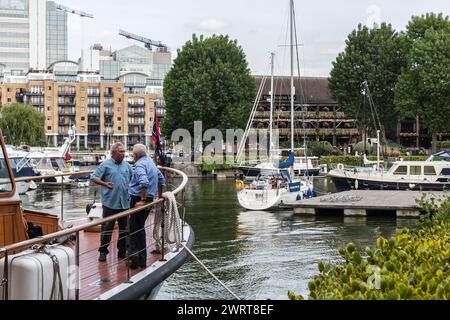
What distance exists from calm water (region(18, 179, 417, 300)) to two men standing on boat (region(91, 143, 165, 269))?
9.49ft

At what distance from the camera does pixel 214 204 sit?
3894 cm

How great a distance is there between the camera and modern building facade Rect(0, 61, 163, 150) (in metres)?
125

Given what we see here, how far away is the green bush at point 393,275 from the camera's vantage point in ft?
A: 17.2

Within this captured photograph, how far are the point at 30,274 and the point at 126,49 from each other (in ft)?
540

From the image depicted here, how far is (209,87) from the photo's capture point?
229 ft

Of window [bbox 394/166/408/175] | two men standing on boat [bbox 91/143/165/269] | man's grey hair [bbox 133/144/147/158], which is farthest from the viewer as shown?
window [bbox 394/166/408/175]

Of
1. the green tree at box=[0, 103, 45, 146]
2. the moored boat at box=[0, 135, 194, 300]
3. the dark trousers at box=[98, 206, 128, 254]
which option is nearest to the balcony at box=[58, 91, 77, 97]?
the green tree at box=[0, 103, 45, 146]

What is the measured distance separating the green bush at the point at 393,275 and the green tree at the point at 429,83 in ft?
196

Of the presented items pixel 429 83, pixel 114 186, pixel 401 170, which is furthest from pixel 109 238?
pixel 429 83

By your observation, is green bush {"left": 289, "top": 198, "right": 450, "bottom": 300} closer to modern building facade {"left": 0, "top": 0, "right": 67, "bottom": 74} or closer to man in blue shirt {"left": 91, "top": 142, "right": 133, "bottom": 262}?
man in blue shirt {"left": 91, "top": 142, "right": 133, "bottom": 262}

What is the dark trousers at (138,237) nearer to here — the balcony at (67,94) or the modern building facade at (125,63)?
the balcony at (67,94)

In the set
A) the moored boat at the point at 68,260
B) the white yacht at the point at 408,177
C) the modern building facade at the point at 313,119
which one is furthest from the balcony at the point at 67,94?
the moored boat at the point at 68,260

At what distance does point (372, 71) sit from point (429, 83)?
9297 millimetres
